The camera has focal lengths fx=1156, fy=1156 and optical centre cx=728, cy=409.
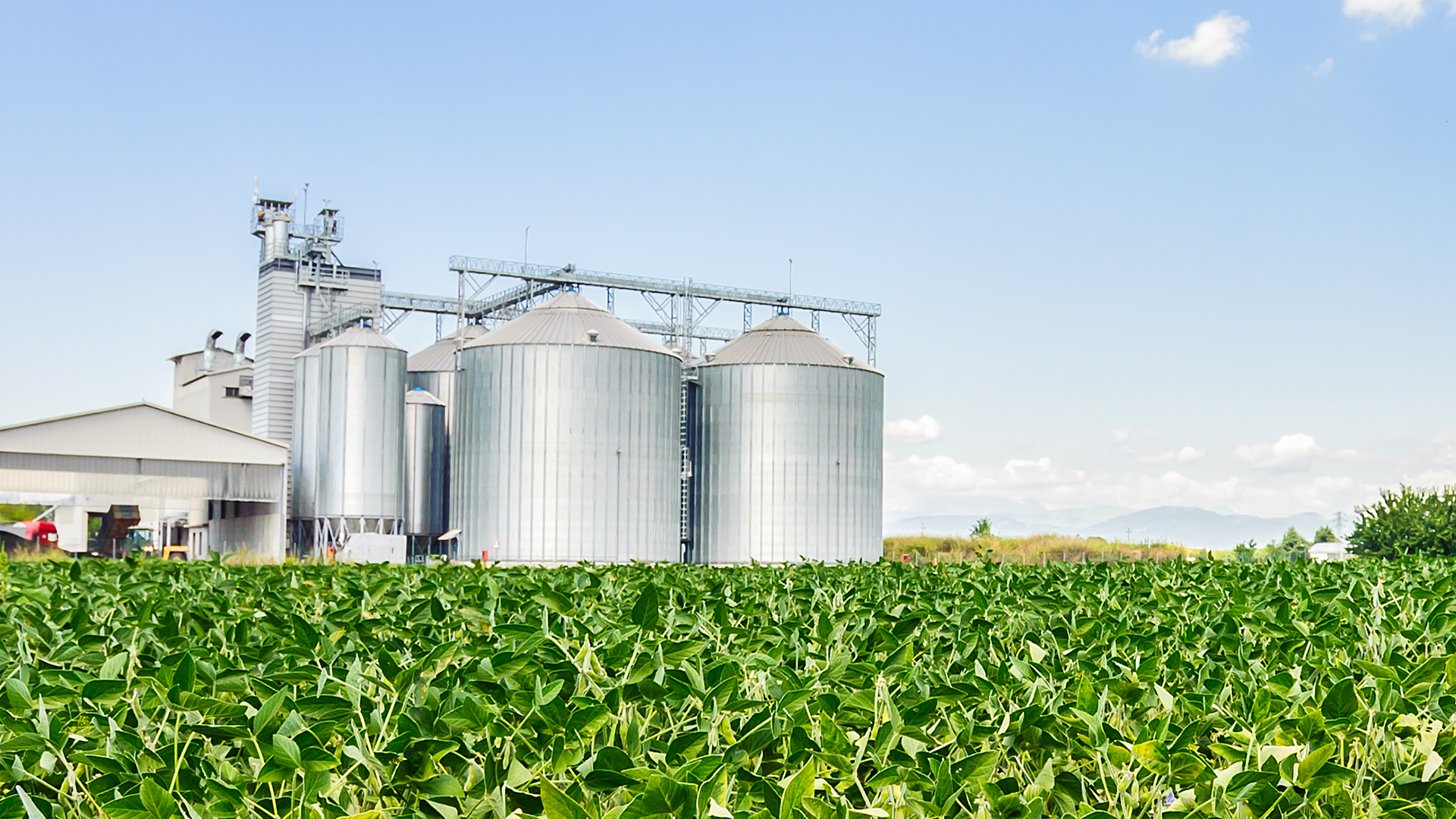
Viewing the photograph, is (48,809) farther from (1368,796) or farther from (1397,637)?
(1397,637)

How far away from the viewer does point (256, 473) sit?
1409 inches

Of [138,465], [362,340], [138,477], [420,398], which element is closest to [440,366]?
[420,398]

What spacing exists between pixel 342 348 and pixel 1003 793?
3836 centimetres

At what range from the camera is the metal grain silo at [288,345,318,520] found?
37938 mm

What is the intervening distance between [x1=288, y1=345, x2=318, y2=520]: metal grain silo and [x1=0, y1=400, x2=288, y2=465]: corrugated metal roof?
1899mm

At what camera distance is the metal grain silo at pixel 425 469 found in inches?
1513

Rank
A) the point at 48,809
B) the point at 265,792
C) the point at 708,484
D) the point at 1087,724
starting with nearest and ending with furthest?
1. the point at 48,809
2. the point at 265,792
3. the point at 1087,724
4. the point at 708,484

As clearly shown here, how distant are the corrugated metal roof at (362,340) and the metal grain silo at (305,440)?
4.01ft

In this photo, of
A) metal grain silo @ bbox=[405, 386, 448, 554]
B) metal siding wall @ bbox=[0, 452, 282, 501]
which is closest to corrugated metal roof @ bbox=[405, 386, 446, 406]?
metal grain silo @ bbox=[405, 386, 448, 554]

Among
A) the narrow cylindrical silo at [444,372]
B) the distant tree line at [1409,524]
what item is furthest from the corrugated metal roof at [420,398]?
the distant tree line at [1409,524]

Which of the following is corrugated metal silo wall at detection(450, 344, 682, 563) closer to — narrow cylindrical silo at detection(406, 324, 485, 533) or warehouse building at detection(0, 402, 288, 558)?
narrow cylindrical silo at detection(406, 324, 485, 533)

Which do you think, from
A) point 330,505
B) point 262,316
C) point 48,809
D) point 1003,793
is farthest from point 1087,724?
point 262,316

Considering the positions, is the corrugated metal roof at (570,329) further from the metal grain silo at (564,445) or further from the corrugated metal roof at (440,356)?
the corrugated metal roof at (440,356)

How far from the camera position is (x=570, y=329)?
36.5 m
